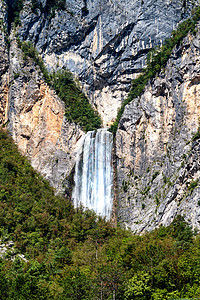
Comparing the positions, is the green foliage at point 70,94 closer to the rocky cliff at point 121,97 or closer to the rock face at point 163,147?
the rocky cliff at point 121,97

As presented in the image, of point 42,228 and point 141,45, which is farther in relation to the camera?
point 141,45

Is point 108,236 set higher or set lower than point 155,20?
lower

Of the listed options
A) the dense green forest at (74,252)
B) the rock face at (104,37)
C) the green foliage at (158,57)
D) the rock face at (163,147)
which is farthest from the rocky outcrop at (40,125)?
the rock face at (163,147)

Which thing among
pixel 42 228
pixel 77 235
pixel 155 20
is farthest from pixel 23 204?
pixel 155 20

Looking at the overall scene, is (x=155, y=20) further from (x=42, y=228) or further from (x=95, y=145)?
(x=42, y=228)

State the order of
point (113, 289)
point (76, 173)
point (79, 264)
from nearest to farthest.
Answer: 1. point (113, 289)
2. point (79, 264)
3. point (76, 173)

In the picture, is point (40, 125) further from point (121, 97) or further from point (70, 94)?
point (121, 97)

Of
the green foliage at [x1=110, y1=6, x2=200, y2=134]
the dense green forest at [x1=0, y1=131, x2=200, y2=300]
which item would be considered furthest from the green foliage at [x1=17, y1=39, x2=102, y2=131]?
the dense green forest at [x1=0, y1=131, x2=200, y2=300]
